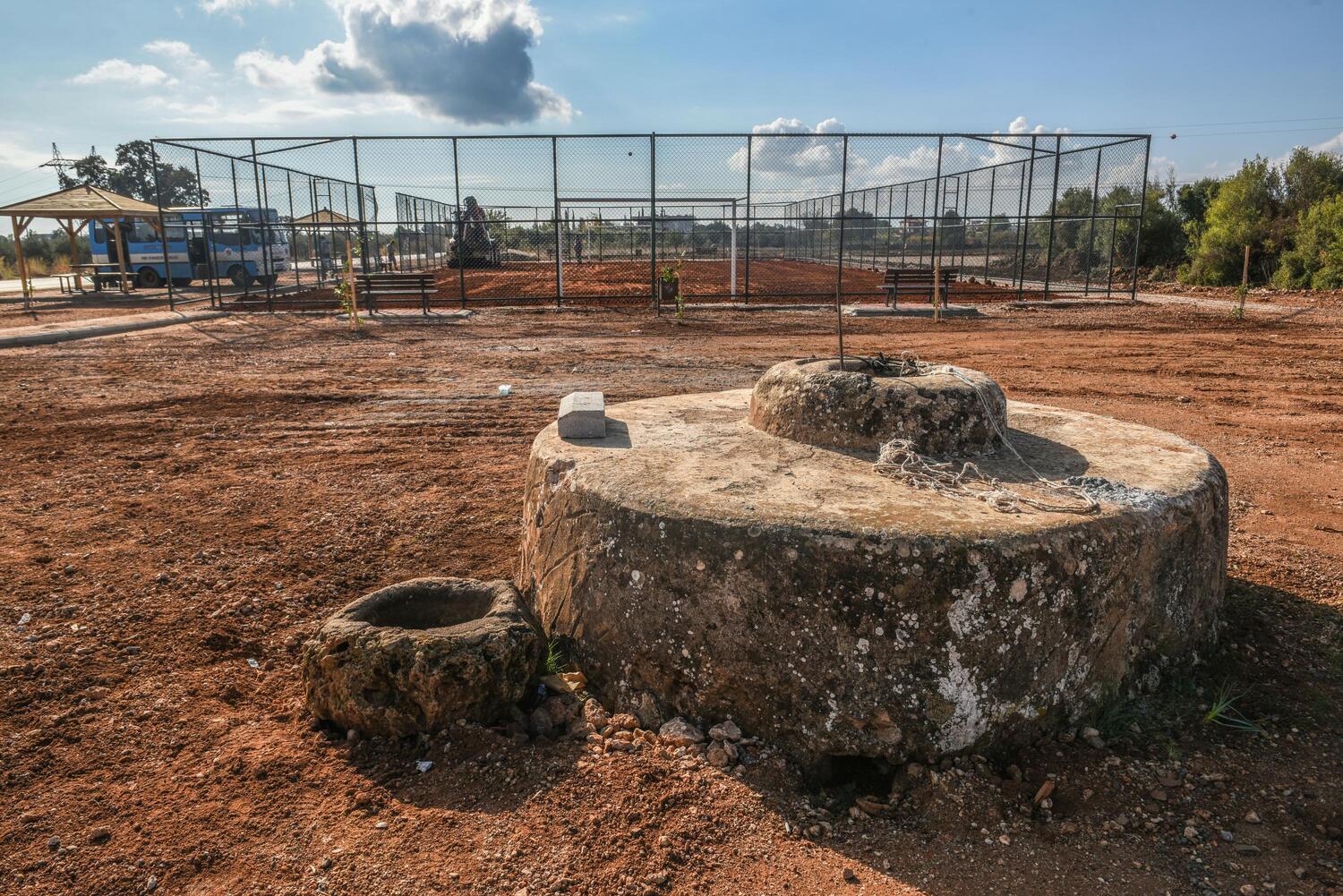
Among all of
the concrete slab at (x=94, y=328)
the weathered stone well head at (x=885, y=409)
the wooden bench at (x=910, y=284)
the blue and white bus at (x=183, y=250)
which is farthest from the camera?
the blue and white bus at (x=183, y=250)

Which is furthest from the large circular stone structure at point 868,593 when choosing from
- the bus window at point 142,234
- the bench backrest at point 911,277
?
the bus window at point 142,234

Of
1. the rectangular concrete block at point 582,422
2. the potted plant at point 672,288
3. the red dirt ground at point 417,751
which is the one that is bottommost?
the red dirt ground at point 417,751

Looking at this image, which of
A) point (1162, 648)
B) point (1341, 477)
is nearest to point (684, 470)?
point (1162, 648)

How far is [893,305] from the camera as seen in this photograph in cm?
1722

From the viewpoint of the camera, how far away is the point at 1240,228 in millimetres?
21594

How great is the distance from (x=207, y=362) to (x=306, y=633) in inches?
346

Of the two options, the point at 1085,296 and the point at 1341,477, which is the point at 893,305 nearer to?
the point at 1085,296

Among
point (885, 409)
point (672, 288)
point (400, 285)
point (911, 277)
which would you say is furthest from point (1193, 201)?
point (885, 409)

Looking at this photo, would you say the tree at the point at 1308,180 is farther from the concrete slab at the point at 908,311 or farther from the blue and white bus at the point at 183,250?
the blue and white bus at the point at 183,250

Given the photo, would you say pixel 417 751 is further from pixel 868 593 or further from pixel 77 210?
pixel 77 210

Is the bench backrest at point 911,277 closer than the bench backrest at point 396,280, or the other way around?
the bench backrest at point 396,280

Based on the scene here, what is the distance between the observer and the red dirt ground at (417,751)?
93.8 inches

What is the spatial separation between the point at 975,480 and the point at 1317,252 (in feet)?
71.0

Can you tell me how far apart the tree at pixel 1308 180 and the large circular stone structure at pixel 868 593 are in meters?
23.3
